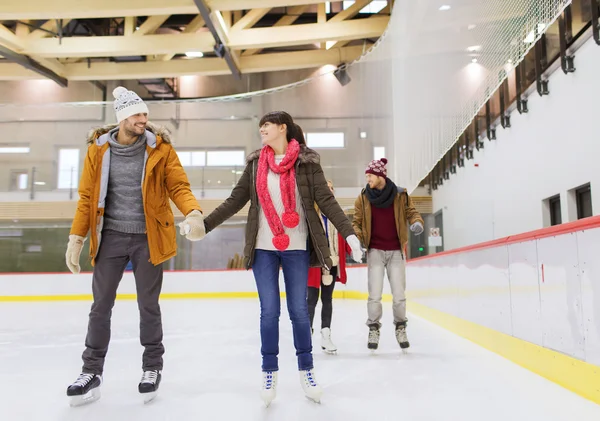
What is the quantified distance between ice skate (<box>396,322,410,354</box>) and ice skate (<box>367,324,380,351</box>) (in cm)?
16

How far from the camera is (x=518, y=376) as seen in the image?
10.2 ft

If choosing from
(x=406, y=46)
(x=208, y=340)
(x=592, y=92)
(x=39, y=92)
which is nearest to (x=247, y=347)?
(x=208, y=340)

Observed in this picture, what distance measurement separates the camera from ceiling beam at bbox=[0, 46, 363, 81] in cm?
1402

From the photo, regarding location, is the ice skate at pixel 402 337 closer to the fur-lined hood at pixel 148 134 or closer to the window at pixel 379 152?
the fur-lined hood at pixel 148 134

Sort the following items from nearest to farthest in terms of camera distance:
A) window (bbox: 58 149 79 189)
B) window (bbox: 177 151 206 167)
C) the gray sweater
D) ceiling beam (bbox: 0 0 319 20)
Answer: the gray sweater → ceiling beam (bbox: 0 0 319 20) → window (bbox: 58 149 79 189) → window (bbox: 177 151 206 167)

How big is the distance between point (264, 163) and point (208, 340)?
268 centimetres

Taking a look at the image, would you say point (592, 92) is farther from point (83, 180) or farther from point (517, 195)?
point (83, 180)

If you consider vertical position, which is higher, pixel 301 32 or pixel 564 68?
pixel 301 32

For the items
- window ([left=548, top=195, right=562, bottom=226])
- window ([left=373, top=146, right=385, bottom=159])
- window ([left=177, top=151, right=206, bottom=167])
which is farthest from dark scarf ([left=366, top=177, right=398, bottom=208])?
window ([left=177, top=151, right=206, bottom=167])

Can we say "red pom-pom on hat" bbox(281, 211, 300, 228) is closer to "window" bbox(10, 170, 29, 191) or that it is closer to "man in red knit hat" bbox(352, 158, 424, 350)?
"man in red knit hat" bbox(352, 158, 424, 350)

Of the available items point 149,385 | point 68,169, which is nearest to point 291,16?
point 68,169

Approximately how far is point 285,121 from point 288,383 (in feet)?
4.54

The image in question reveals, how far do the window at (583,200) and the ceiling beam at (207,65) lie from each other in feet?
28.9

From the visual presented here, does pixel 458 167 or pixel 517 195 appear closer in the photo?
pixel 517 195
